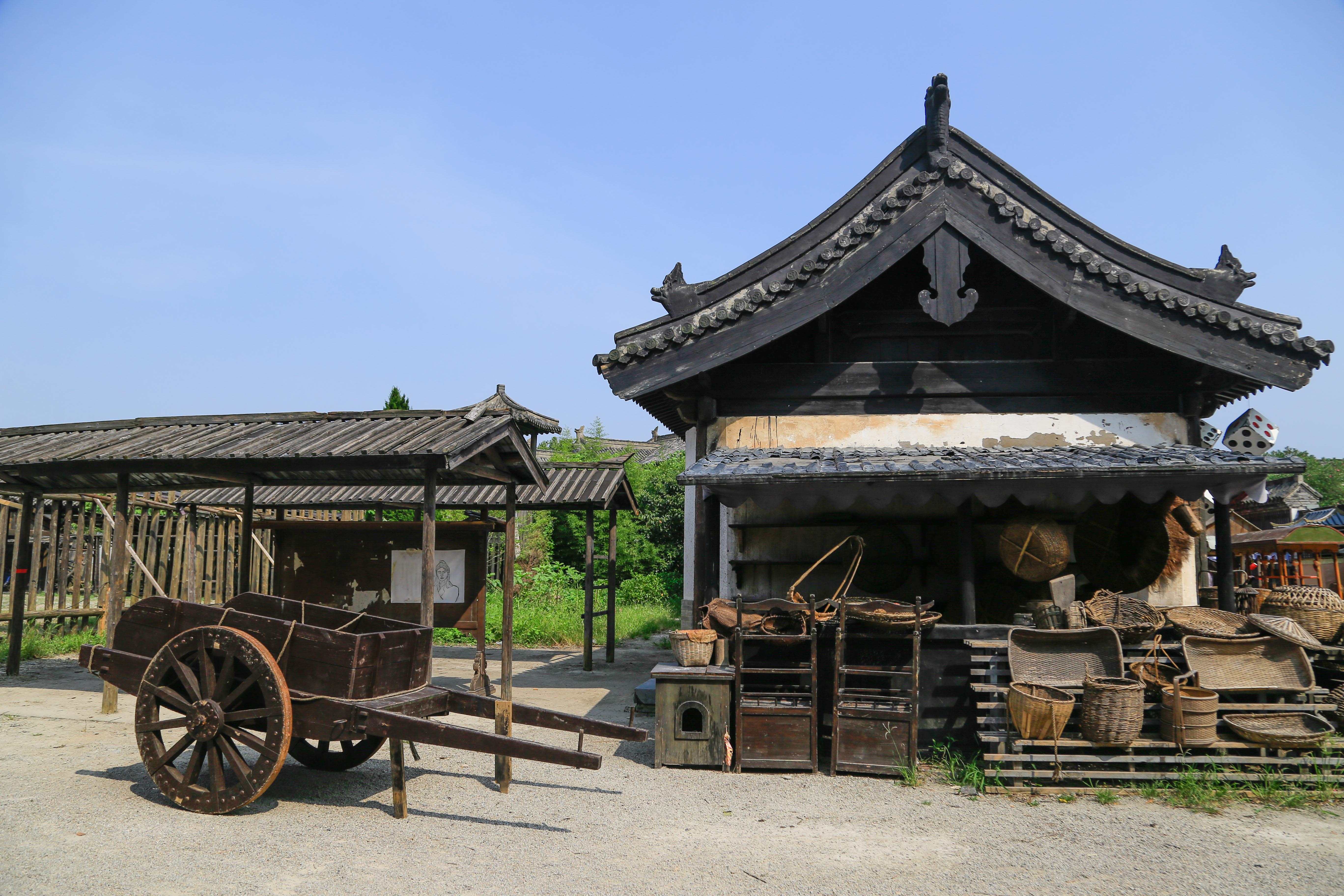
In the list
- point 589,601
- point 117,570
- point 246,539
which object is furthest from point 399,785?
point 589,601

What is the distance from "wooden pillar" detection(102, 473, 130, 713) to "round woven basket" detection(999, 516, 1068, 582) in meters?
8.88

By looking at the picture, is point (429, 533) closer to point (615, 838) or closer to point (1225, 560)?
point (615, 838)

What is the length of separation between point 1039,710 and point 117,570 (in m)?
9.05

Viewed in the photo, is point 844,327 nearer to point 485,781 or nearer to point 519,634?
point 485,781

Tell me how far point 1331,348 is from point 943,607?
14.9 ft

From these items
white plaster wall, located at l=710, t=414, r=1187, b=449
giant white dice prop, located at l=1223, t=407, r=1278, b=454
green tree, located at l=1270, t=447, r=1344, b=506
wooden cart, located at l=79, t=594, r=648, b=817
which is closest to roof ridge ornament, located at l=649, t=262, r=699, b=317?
white plaster wall, located at l=710, t=414, r=1187, b=449

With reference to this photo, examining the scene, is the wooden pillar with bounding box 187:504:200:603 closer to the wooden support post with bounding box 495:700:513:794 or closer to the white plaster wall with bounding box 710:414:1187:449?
the white plaster wall with bounding box 710:414:1187:449

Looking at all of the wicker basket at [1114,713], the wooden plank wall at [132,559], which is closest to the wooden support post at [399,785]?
the wicker basket at [1114,713]

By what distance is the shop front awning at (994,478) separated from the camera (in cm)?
706

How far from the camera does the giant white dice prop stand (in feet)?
29.0

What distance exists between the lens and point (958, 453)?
8070mm

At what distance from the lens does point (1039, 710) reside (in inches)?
250

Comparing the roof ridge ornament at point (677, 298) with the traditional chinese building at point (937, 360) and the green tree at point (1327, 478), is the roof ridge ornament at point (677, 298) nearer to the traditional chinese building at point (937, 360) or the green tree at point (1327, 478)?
the traditional chinese building at point (937, 360)

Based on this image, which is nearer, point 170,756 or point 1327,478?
point 170,756
